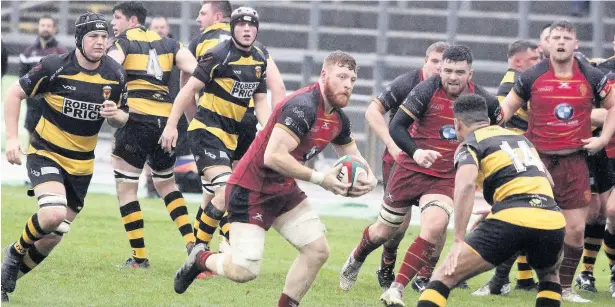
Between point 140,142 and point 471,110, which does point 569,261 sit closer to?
point 471,110

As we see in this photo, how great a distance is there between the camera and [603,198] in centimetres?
1159

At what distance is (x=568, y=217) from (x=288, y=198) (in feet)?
10.0

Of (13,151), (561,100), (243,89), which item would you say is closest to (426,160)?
(561,100)

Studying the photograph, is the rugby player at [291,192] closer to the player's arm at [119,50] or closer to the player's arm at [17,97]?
the player's arm at [17,97]

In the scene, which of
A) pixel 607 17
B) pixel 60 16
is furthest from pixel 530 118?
pixel 60 16

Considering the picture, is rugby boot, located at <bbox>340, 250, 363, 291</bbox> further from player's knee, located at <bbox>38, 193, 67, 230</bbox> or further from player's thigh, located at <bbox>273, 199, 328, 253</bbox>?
player's knee, located at <bbox>38, 193, 67, 230</bbox>

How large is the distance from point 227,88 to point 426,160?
2504mm

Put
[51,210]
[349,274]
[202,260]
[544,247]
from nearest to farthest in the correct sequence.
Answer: [544,247], [202,260], [51,210], [349,274]

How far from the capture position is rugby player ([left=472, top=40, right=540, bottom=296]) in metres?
10.9

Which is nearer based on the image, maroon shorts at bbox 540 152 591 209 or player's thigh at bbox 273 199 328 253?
player's thigh at bbox 273 199 328 253

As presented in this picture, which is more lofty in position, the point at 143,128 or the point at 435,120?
the point at 435,120

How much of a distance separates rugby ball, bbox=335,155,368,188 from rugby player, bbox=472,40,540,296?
2.71 metres

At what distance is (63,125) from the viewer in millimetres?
9680

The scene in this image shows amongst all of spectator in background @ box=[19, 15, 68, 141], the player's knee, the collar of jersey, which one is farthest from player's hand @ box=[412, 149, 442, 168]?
Result: spectator in background @ box=[19, 15, 68, 141]
